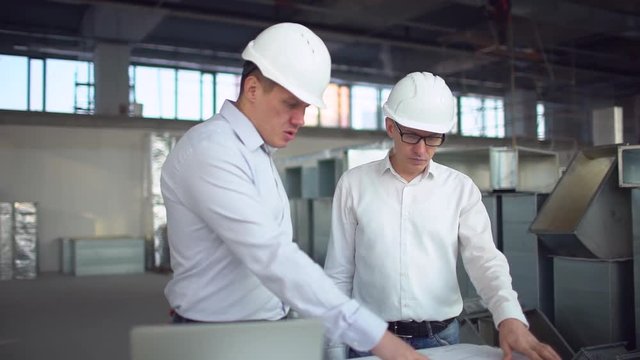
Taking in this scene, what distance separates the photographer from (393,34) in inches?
462

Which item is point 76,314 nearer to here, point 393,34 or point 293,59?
point 293,59

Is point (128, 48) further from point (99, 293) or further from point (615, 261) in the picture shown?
point (615, 261)

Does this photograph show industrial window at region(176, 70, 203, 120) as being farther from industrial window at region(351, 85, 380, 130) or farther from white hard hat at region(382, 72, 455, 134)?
white hard hat at region(382, 72, 455, 134)

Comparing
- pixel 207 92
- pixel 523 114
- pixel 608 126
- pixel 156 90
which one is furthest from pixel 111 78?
pixel 523 114

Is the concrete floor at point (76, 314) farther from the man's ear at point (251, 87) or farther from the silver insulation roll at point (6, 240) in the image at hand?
the man's ear at point (251, 87)

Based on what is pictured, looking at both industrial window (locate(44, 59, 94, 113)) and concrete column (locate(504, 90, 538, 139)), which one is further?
concrete column (locate(504, 90, 538, 139))

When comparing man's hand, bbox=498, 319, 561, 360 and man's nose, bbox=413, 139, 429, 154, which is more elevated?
man's nose, bbox=413, 139, 429, 154

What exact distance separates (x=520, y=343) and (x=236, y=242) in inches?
32.0

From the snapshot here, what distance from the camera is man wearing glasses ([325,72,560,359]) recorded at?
1870mm

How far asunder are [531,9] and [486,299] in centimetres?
879

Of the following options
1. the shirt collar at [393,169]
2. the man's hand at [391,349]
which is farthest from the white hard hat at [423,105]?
the man's hand at [391,349]

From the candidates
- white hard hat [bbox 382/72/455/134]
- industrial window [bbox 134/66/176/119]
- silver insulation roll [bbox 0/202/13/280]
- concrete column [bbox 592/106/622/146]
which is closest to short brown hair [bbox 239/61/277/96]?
white hard hat [bbox 382/72/455/134]

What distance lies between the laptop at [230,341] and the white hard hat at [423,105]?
37.5 inches

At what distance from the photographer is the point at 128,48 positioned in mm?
11258
